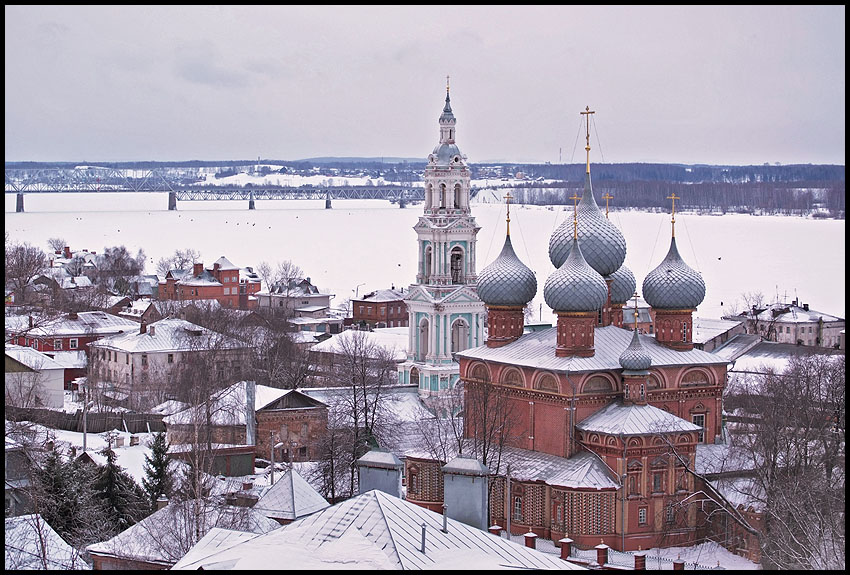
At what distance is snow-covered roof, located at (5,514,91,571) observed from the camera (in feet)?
46.6

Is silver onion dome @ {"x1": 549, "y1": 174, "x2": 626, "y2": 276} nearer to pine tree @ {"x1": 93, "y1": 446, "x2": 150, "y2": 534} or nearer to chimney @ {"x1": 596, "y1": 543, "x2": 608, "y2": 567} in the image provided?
chimney @ {"x1": 596, "y1": 543, "x2": 608, "y2": 567}

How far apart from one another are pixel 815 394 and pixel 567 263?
18.2 feet

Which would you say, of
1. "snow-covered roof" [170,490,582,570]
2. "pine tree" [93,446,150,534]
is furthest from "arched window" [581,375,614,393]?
"snow-covered roof" [170,490,582,570]

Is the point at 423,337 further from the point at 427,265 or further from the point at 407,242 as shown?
the point at 407,242

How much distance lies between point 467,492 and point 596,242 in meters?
8.83

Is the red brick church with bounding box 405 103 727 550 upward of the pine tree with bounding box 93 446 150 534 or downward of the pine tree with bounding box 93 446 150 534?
upward

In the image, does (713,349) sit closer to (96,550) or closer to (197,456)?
(197,456)

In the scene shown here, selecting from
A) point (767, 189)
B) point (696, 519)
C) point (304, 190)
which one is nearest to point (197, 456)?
point (696, 519)

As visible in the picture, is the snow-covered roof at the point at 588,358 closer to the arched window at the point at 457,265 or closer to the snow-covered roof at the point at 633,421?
the snow-covered roof at the point at 633,421

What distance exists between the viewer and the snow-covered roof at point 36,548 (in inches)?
559

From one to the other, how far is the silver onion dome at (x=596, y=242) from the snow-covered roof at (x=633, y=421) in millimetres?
2834

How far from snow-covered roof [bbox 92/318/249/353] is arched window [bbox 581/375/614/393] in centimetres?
1640

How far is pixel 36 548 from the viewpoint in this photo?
14672mm

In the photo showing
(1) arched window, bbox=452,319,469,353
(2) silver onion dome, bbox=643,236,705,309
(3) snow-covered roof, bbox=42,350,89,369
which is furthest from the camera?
(3) snow-covered roof, bbox=42,350,89,369
